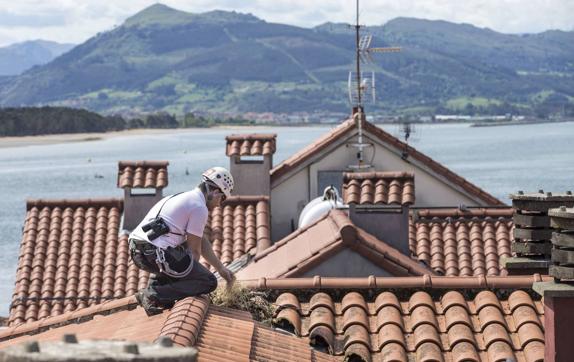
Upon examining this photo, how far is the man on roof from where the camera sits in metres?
10.5

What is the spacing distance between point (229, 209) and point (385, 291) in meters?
14.8

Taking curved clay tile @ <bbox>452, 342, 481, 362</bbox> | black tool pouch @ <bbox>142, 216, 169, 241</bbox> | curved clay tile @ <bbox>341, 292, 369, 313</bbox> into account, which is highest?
black tool pouch @ <bbox>142, 216, 169, 241</bbox>

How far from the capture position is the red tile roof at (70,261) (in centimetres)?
2392

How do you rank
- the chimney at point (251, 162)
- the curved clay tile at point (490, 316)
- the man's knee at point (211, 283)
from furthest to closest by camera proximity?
the chimney at point (251, 162) → the curved clay tile at point (490, 316) → the man's knee at point (211, 283)

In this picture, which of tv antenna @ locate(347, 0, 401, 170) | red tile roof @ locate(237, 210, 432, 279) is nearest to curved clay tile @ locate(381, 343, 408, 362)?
red tile roof @ locate(237, 210, 432, 279)

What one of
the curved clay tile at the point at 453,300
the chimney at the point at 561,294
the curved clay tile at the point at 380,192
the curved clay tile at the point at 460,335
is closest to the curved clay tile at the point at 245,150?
the curved clay tile at the point at 380,192

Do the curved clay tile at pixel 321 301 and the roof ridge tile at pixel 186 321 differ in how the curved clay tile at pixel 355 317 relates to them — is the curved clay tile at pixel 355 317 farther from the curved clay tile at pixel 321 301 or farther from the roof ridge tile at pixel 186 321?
the roof ridge tile at pixel 186 321

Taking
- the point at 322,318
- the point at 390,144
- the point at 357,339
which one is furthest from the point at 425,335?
the point at 390,144

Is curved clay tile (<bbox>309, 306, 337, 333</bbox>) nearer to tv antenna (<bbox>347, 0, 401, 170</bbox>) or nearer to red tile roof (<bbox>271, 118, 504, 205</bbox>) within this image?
red tile roof (<bbox>271, 118, 504, 205</bbox>)

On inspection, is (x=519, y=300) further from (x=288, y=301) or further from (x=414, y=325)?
(x=288, y=301)

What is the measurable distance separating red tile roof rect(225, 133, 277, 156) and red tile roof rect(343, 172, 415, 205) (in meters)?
9.59

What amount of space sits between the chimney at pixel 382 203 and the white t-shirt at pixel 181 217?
8.88m

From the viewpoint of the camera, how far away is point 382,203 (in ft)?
63.6

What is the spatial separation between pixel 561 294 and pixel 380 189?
9.16 m
